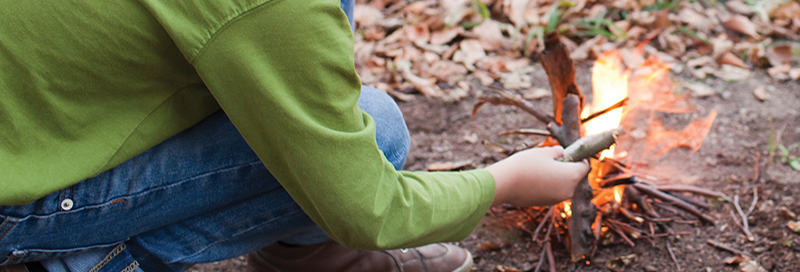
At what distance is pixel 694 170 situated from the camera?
1.92 meters

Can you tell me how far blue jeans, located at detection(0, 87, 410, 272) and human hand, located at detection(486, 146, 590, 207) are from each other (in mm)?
224

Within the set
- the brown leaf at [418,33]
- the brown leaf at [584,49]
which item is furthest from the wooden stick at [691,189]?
the brown leaf at [418,33]

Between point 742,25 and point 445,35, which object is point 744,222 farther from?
point 445,35

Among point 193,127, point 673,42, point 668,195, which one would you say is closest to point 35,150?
point 193,127

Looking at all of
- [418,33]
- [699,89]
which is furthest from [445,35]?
[699,89]

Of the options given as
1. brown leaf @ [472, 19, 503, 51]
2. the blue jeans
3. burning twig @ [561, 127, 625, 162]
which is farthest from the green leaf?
the blue jeans

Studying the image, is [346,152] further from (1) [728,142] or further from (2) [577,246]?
(1) [728,142]

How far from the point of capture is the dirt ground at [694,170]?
1.61 m

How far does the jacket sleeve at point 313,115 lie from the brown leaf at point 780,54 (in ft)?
6.96

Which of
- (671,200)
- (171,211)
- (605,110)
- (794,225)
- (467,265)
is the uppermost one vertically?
(171,211)

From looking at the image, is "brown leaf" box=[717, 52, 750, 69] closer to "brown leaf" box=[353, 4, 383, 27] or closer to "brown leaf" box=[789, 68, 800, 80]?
"brown leaf" box=[789, 68, 800, 80]

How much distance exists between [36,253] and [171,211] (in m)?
0.22

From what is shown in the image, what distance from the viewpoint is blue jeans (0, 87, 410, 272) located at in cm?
99

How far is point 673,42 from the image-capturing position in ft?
8.59
